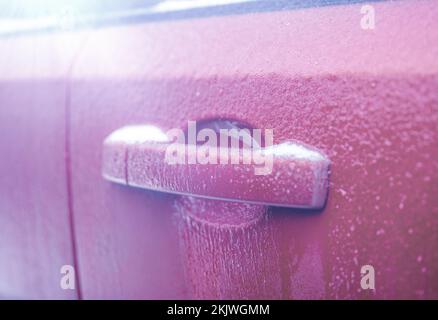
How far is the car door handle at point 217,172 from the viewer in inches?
28.2

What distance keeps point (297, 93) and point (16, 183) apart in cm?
88

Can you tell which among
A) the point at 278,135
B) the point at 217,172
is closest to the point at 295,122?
the point at 278,135

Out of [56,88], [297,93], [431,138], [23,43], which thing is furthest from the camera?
[23,43]

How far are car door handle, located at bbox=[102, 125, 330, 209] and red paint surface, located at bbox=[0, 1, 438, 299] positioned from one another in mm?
29

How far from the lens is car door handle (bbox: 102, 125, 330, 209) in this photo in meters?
0.72

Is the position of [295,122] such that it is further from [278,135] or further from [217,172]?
[217,172]

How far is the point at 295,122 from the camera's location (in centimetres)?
76

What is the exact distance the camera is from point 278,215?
2.53 ft

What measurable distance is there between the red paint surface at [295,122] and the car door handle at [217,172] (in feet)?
0.09

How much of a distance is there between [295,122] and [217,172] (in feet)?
0.58

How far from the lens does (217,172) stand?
789 millimetres

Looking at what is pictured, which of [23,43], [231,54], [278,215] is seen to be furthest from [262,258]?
[23,43]

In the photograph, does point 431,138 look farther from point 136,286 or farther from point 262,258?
point 136,286
